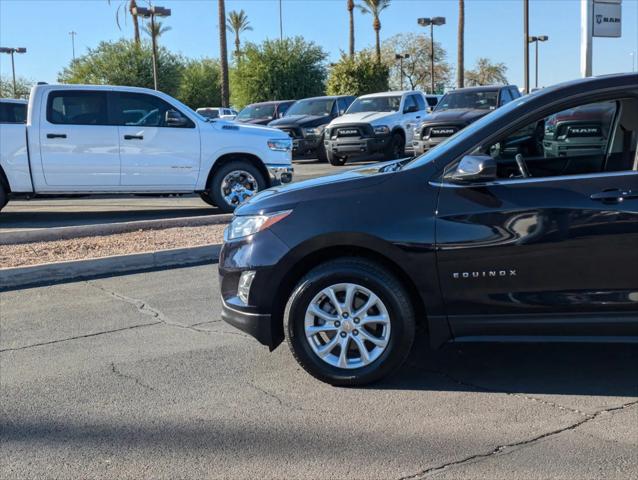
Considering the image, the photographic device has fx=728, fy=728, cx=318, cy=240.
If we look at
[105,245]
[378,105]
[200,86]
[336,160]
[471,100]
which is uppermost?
[200,86]

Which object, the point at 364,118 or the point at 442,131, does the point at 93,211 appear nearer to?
the point at 442,131

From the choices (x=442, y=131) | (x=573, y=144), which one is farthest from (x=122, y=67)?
(x=573, y=144)

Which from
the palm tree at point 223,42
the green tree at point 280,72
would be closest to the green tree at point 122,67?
the green tree at point 280,72

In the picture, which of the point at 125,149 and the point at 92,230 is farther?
the point at 125,149

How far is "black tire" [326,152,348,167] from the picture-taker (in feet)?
64.7

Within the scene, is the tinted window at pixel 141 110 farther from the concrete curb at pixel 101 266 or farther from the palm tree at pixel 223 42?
the palm tree at pixel 223 42

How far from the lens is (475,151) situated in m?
4.46

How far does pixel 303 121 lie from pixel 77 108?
1061 cm

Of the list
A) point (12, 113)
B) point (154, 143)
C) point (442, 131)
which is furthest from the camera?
point (442, 131)

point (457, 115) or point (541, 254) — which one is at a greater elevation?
point (457, 115)

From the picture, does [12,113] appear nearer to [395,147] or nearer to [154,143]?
[154,143]

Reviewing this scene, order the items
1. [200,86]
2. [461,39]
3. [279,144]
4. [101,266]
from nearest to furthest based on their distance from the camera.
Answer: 1. [101,266]
2. [279,144]
3. [461,39]
4. [200,86]

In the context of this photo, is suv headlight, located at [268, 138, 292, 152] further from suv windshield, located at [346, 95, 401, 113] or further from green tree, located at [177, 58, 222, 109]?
green tree, located at [177, 58, 222, 109]

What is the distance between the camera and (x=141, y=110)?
11.3 metres
